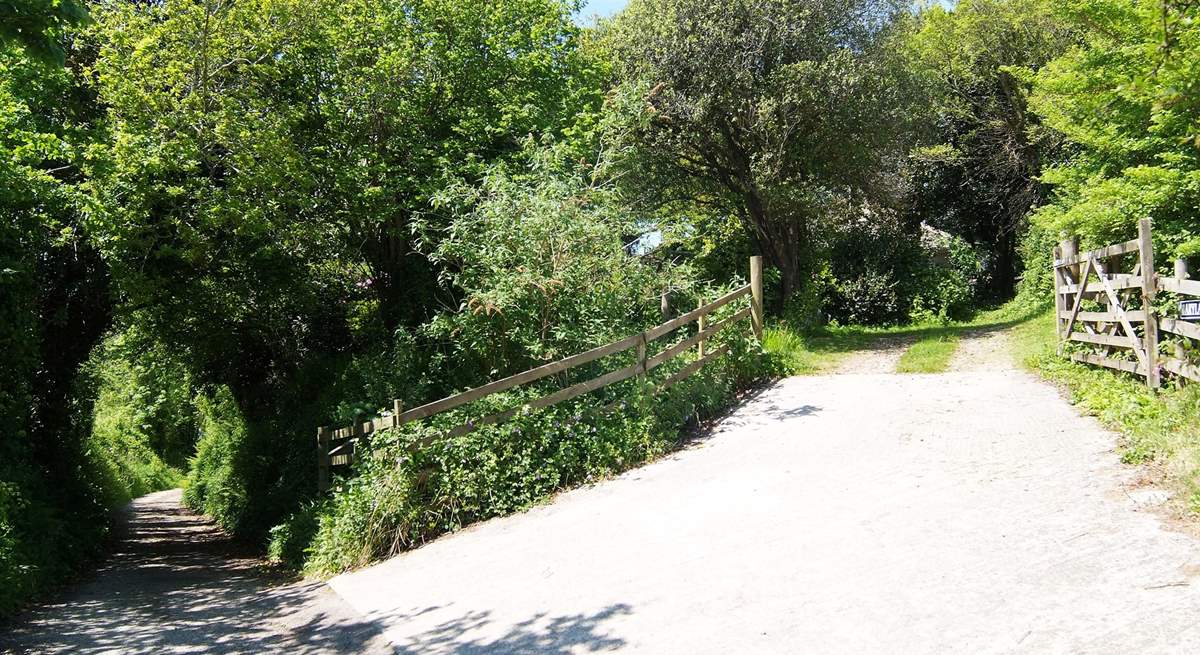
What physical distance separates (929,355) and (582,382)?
6836mm

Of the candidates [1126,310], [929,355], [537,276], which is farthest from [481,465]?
[929,355]

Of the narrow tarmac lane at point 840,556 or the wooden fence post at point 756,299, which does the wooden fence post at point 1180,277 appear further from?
the wooden fence post at point 756,299

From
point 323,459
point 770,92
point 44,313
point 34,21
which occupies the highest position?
point 770,92

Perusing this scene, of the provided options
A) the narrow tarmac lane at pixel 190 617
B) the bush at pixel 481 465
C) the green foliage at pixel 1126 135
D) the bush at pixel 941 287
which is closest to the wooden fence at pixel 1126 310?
the green foliage at pixel 1126 135

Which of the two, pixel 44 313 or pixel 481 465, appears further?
pixel 44 313

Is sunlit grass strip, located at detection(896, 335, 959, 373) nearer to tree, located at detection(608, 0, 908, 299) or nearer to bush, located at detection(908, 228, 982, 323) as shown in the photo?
tree, located at detection(608, 0, 908, 299)

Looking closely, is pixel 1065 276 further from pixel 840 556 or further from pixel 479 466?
pixel 479 466

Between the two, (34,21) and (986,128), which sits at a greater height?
(986,128)

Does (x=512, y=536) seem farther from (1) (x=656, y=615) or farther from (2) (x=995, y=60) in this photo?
(2) (x=995, y=60)

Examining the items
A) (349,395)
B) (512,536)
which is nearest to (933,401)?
(512,536)

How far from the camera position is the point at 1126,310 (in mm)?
9141

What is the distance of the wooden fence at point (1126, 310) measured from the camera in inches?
301

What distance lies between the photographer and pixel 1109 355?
9562 millimetres

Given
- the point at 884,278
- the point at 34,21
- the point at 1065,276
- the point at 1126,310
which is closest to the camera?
the point at 34,21
